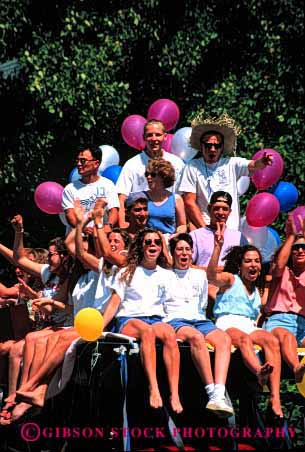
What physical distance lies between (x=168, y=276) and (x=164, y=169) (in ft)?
3.53

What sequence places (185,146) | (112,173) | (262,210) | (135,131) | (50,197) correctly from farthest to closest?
(135,131) → (112,173) → (185,146) → (50,197) → (262,210)

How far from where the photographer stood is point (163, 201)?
29.7ft

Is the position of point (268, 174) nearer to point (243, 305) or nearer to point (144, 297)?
point (243, 305)

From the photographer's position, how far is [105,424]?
858 cm

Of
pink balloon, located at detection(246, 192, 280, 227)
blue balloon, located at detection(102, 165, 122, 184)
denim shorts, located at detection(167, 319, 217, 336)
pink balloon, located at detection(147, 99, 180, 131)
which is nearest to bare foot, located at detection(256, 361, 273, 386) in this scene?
denim shorts, located at detection(167, 319, 217, 336)

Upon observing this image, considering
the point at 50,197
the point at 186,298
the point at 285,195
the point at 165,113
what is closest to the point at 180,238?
the point at 186,298

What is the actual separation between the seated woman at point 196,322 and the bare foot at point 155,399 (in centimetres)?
32

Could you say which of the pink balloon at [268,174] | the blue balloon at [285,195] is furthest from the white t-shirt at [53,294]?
the blue balloon at [285,195]

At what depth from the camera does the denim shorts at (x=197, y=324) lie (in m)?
8.03

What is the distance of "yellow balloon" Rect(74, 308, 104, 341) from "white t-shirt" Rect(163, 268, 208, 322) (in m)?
0.72

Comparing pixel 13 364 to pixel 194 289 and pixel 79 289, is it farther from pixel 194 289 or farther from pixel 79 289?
pixel 194 289

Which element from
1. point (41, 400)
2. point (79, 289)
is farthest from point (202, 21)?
point (41, 400)

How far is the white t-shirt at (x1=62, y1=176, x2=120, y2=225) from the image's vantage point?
30.2 feet

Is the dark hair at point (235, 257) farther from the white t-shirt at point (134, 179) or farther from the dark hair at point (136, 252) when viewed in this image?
the white t-shirt at point (134, 179)
